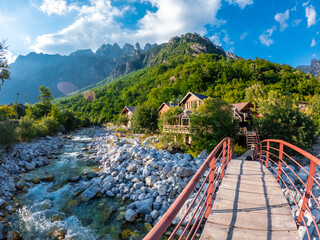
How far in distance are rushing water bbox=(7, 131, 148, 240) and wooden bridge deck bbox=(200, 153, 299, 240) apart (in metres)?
3.97

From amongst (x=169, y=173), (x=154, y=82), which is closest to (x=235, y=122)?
(x=169, y=173)

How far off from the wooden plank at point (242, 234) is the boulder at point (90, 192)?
284 inches

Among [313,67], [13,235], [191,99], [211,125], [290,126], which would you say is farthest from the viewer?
[313,67]

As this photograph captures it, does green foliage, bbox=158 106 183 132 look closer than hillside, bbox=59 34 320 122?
Yes

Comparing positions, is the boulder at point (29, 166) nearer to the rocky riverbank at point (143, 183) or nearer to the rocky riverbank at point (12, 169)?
the rocky riverbank at point (12, 169)

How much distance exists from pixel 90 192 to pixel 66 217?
1585 mm

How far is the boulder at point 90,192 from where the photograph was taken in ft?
25.9

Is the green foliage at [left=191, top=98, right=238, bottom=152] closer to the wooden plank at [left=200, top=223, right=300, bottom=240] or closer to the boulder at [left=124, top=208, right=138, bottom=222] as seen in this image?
the boulder at [left=124, top=208, right=138, bottom=222]

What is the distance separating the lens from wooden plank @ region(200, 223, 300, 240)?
7.25 ft

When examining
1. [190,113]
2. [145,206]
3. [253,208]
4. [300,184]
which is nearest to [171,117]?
[190,113]

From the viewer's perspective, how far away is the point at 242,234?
7.48 ft

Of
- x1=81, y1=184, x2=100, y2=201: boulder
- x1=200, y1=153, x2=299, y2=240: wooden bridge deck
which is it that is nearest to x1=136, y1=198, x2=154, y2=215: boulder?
x1=81, y1=184, x2=100, y2=201: boulder

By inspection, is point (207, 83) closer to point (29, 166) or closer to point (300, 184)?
point (300, 184)

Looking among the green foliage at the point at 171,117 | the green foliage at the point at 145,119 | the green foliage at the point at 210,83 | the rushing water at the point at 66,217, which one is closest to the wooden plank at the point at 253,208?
the rushing water at the point at 66,217
